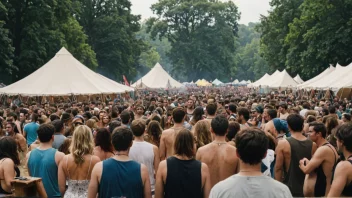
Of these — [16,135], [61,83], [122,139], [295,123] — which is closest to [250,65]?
[61,83]

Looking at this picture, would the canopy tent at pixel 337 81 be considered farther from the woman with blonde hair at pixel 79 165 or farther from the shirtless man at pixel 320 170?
the woman with blonde hair at pixel 79 165

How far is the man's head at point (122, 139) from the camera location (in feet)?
15.3

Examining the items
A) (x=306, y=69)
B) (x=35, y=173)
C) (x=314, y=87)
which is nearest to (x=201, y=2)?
(x=306, y=69)

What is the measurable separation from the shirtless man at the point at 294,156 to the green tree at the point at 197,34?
81.3 meters

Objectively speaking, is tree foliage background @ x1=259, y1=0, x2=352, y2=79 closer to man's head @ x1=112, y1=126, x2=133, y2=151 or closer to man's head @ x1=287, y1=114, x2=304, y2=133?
man's head @ x1=287, y1=114, x2=304, y2=133

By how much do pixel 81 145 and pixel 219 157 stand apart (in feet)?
5.10

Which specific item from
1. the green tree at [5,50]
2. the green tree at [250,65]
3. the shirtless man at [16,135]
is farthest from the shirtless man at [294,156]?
the green tree at [250,65]

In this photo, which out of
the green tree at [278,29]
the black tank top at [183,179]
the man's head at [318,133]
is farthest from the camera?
the green tree at [278,29]

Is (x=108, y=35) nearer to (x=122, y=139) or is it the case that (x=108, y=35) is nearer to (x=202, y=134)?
(x=202, y=134)

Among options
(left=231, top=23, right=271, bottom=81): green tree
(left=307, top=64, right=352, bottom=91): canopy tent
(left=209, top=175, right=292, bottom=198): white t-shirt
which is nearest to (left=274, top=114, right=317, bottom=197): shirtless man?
(left=209, top=175, right=292, bottom=198): white t-shirt

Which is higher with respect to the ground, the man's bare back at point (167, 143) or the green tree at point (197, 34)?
the green tree at point (197, 34)

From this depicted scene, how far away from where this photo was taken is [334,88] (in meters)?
25.4

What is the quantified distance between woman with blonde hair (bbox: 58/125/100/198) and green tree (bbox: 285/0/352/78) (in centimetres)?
3534

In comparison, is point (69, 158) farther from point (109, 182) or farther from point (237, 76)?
point (237, 76)
